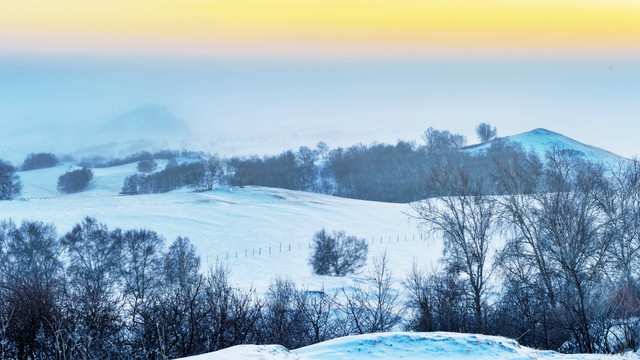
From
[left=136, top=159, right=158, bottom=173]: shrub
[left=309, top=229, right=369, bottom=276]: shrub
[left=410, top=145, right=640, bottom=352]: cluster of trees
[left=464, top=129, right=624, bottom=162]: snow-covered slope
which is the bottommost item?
[left=309, top=229, right=369, bottom=276]: shrub

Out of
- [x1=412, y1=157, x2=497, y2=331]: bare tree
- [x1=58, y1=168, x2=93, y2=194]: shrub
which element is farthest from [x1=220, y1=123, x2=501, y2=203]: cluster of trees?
[x1=412, y1=157, x2=497, y2=331]: bare tree

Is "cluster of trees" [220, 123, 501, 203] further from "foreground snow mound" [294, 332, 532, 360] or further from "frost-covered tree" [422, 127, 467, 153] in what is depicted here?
"foreground snow mound" [294, 332, 532, 360]

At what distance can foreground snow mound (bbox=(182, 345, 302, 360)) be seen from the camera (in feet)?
31.5

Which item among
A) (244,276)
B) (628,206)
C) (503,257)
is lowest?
(244,276)

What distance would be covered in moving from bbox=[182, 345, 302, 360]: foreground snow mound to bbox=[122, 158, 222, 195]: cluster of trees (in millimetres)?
112857

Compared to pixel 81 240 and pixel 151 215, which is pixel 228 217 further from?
A: pixel 81 240

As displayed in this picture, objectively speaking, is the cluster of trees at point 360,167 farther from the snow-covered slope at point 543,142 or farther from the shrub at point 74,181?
the shrub at point 74,181

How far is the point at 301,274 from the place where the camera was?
185ft

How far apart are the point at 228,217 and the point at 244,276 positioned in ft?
98.4

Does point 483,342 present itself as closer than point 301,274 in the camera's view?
Yes

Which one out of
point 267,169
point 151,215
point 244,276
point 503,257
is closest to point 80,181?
point 267,169

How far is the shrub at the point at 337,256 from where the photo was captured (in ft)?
194

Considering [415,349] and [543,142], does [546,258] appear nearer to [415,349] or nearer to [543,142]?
[415,349]

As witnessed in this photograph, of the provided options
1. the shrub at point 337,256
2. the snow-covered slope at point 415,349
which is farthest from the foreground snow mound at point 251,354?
the shrub at point 337,256
